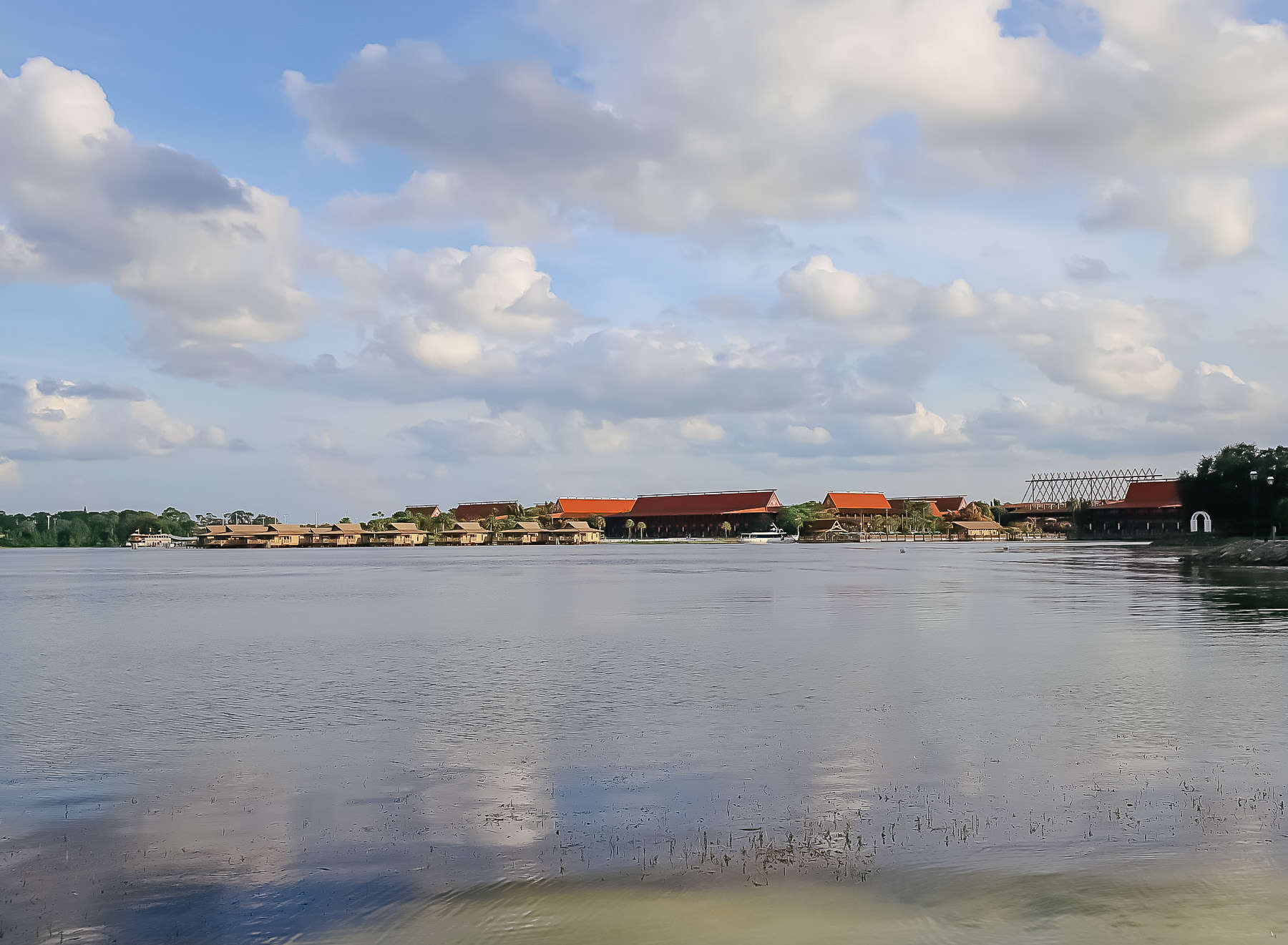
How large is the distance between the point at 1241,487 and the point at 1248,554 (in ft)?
87.6

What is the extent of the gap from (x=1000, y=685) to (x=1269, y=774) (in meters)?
8.84

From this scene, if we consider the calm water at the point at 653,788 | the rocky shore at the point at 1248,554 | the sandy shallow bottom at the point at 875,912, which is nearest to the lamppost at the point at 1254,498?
the rocky shore at the point at 1248,554

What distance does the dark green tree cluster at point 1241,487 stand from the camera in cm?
10294

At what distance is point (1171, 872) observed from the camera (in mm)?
A: 10570

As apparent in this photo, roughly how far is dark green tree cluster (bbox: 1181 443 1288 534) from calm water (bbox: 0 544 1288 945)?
3114 inches

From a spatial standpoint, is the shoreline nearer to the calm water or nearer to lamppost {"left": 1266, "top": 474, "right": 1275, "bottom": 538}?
lamppost {"left": 1266, "top": 474, "right": 1275, "bottom": 538}

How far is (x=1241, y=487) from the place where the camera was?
4163 inches

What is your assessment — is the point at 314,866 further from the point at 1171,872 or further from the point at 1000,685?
the point at 1000,685

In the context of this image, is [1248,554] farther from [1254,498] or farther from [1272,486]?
[1272,486]

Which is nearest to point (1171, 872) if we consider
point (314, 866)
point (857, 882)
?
point (857, 882)

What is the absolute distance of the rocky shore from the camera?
257 feet

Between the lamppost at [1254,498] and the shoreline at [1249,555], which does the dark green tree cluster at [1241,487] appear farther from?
the shoreline at [1249,555]

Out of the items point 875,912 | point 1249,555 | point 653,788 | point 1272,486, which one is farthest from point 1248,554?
point 875,912

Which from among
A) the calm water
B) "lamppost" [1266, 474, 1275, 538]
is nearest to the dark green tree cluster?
"lamppost" [1266, 474, 1275, 538]
